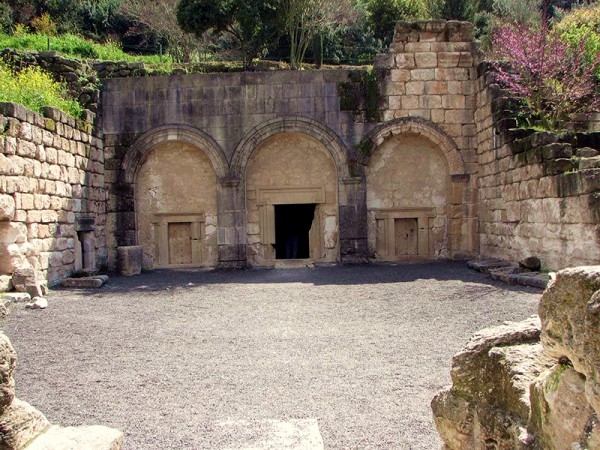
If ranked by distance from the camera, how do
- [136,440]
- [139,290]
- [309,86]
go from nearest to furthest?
[136,440] → [139,290] → [309,86]

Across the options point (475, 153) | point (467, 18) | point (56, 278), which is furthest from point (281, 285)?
point (467, 18)

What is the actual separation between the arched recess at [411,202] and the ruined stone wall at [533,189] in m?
0.84

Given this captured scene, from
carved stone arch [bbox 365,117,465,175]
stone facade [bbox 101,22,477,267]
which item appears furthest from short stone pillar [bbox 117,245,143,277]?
carved stone arch [bbox 365,117,465,175]

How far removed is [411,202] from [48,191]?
804cm

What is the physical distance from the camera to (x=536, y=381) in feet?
7.01

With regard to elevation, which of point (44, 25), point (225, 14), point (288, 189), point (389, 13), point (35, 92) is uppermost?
point (389, 13)

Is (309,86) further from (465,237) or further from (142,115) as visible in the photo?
(465,237)

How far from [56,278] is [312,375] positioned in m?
7.40

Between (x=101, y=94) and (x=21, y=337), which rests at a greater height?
(x=101, y=94)

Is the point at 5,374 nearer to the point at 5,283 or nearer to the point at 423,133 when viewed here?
the point at 5,283

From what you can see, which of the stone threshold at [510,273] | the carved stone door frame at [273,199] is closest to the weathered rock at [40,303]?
the carved stone door frame at [273,199]

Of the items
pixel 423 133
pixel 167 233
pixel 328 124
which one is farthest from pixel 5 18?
pixel 423 133

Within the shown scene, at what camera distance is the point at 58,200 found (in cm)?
1093

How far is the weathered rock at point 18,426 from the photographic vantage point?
254 centimetres
